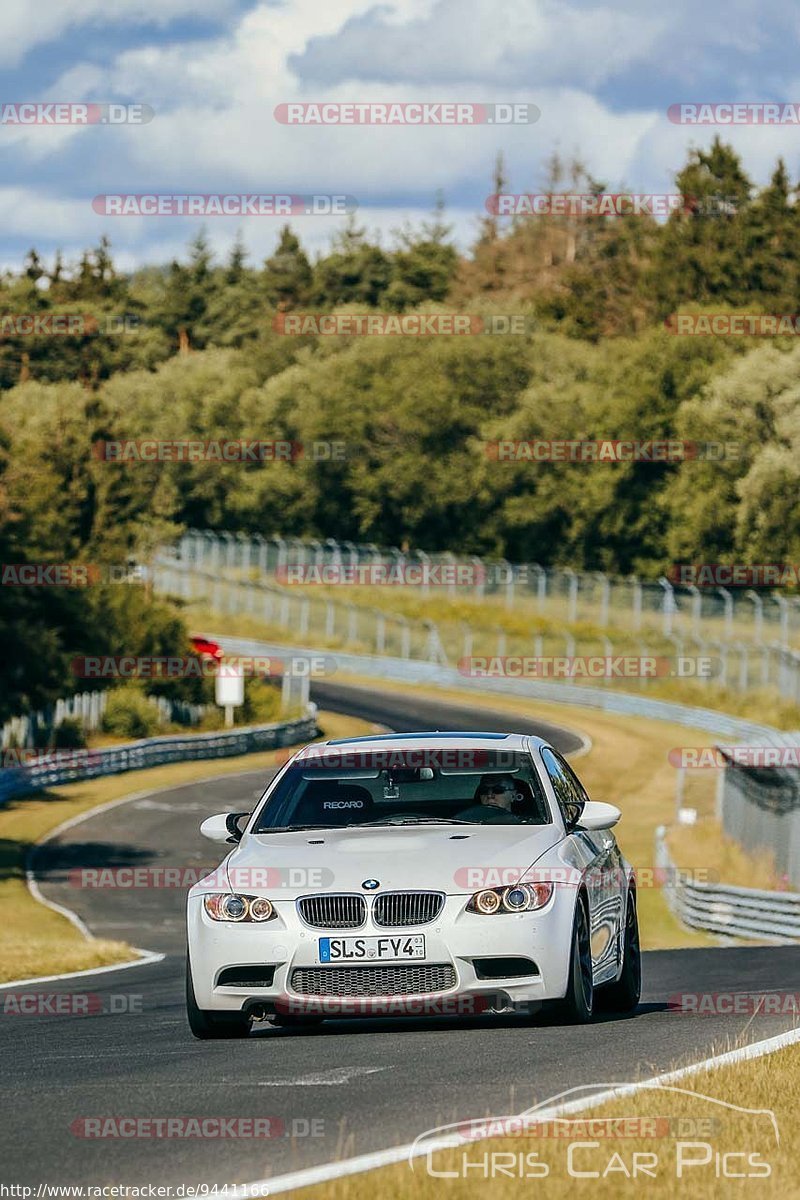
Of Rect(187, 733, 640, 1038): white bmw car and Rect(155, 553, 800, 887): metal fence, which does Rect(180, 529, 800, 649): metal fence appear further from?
Rect(187, 733, 640, 1038): white bmw car

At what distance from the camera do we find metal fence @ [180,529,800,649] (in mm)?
Answer: 62875

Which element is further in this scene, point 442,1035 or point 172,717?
point 172,717

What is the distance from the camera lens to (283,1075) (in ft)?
28.6

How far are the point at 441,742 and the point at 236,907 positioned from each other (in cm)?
187

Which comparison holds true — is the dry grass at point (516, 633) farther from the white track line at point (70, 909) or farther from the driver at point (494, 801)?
the driver at point (494, 801)

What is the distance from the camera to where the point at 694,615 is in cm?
6550

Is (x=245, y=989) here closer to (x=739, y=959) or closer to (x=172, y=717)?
(x=739, y=959)

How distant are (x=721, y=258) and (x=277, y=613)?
34.0 m

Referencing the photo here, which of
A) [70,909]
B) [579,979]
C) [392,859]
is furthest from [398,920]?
[70,909]

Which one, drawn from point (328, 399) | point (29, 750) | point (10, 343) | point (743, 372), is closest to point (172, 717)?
point (29, 750)

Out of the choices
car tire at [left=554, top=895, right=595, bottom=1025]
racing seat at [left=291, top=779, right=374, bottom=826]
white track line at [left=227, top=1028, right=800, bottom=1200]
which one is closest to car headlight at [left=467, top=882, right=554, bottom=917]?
car tire at [left=554, top=895, right=595, bottom=1025]

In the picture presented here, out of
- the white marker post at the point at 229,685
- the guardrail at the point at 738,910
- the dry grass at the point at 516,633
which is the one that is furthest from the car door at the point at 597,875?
the white marker post at the point at 229,685

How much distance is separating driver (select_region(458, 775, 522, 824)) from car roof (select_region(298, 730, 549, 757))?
263 millimetres

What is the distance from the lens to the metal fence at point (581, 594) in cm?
6288
